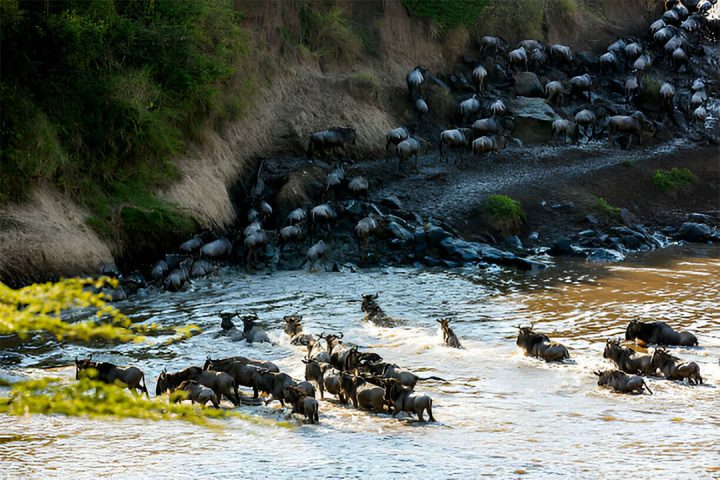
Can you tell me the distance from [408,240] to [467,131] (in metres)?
6.11

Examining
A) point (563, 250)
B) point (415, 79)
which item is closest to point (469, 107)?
point (415, 79)

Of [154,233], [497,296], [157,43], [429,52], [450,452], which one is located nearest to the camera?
[450,452]

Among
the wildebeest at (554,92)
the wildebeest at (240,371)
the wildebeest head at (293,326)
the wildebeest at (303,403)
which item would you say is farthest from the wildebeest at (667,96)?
the wildebeest at (303,403)

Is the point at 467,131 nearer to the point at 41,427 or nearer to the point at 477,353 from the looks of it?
the point at 477,353

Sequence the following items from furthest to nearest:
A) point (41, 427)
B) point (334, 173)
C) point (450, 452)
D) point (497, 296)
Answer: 1. point (334, 173)
2. point (497, 296)
3. point (41, 427)
4. point (450, 452)

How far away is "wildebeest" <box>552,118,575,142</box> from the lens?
2842 cm

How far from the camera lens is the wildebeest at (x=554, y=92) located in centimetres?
2995

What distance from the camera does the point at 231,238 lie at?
21.5 metres

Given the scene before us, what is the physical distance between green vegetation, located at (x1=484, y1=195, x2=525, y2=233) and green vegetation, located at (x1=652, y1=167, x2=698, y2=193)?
5.03 m

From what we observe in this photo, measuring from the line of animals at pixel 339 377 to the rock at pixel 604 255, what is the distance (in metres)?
8.56

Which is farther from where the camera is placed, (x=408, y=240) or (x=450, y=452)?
(x=408, y=240)

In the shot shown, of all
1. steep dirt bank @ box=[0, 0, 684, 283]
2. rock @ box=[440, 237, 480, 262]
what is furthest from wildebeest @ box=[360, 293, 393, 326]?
steep dirt bank @ box=[0, 0, 684, 283]

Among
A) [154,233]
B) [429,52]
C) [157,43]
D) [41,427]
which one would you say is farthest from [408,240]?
[41,427]

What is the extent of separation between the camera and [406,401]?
431 inches
